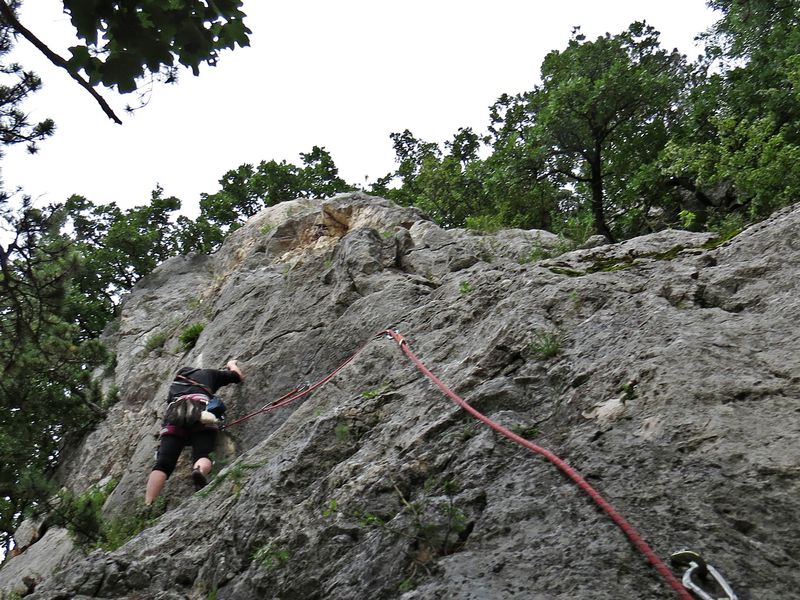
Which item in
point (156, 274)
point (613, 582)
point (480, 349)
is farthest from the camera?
point (156, 274)

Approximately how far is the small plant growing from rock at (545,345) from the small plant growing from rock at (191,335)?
9032mm

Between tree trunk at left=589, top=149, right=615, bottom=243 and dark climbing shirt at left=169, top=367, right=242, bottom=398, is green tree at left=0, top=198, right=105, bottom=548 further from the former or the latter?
tree trunk at left=589, top=149, right=615, bottom=243

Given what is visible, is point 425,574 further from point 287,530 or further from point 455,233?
point 455,233

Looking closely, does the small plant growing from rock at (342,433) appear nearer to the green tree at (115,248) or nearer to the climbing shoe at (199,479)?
the climbing shoe at (199,479)

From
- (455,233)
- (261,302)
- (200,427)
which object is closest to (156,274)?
(261,302)

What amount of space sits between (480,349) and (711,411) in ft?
8.11

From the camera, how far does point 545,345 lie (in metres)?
5.53

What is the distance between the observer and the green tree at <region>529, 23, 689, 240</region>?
17.2m

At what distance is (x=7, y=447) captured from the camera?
8.88 m

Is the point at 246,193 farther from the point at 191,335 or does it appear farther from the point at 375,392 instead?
the point at 375,392

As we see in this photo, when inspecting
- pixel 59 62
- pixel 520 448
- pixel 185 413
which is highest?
pixel 59 62

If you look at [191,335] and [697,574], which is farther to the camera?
[191,335]

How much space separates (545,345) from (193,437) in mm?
5267

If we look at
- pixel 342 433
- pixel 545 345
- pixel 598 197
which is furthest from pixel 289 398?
pixel 598 197
